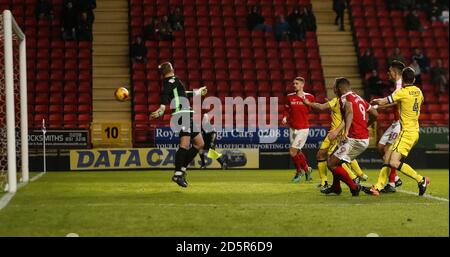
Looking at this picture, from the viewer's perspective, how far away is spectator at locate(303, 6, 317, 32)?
26.0m

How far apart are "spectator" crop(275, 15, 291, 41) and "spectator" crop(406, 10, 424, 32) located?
15.3 feet

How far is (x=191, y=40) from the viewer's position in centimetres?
2567

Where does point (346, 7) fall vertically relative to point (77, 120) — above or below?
above

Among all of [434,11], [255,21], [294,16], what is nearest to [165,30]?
[255,21]

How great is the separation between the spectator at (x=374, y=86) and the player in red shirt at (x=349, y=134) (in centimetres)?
1234

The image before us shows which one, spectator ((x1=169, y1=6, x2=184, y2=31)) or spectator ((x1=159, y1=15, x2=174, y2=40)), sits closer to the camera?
spectator ((x1=159, y1=15, x2=174, y2=40))

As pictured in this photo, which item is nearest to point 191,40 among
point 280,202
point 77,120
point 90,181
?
point 77,120

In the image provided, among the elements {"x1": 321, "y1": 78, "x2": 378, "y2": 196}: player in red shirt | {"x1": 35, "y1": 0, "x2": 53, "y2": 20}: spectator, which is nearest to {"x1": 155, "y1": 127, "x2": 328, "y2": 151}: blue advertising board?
{"x1": 35, "y1": 0, "x2": 53, "y2": 20}: spectator

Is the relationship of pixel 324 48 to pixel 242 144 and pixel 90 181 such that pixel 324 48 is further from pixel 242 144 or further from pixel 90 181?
pixel 90 181

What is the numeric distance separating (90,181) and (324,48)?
13712mm

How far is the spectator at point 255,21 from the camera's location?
85.3 feet

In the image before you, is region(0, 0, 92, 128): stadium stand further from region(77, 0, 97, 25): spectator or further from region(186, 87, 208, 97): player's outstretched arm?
region(186, 87, 208, 97): player's outstretched arm

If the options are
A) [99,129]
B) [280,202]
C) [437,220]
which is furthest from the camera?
[99,129]

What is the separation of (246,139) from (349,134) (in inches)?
416
